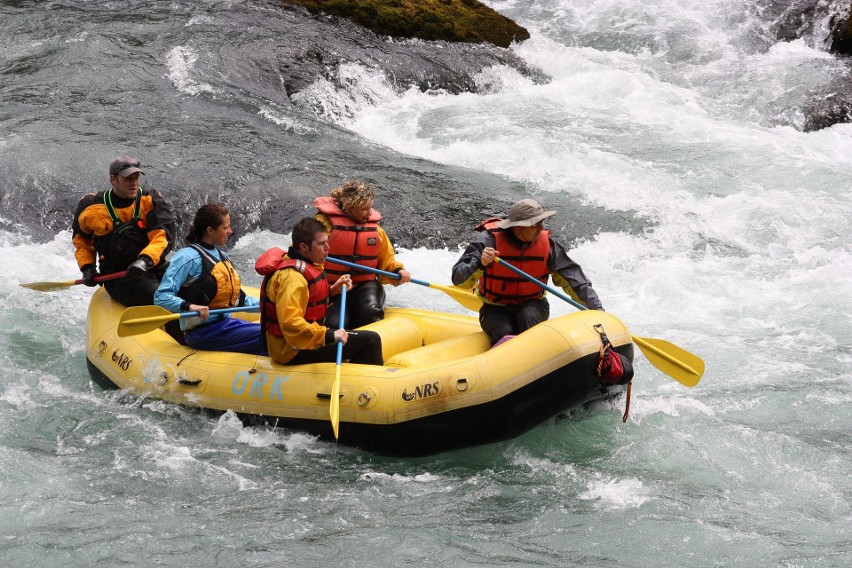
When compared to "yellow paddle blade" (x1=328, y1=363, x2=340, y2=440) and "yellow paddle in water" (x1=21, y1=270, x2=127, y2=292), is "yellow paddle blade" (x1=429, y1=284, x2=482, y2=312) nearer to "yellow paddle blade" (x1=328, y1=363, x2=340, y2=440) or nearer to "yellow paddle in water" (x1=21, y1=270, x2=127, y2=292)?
"yellow paddle blade" (x1=328, y1=363, x2=340, y2=440)

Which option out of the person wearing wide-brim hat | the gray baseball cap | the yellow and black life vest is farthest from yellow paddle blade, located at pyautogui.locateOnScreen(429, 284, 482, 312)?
the gray baseball cap

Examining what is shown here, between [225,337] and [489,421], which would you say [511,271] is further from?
[225,337]

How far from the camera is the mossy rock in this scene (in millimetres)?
12656

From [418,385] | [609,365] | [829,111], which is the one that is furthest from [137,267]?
[829,111]

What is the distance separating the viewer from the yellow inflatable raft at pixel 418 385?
507 centimetres

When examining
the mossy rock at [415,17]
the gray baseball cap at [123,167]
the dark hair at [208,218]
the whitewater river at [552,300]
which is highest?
the mossy rock at [415,17]

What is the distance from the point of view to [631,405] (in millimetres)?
5922

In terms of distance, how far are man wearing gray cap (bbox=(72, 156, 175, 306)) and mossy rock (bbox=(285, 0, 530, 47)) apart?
7.24 metres

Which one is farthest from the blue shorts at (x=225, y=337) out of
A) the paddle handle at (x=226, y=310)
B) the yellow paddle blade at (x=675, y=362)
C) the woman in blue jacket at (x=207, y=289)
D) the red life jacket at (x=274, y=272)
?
the yellow paddle blade at (x=675, y=362)

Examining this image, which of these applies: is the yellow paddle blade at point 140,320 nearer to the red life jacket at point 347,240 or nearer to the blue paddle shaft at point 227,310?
the blue paddle shaft at point 227,310

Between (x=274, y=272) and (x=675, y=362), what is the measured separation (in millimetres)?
2299

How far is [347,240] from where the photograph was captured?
6059mm

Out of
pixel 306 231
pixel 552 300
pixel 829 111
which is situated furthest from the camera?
pixel 829 111

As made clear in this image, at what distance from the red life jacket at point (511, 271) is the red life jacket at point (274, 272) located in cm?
102
